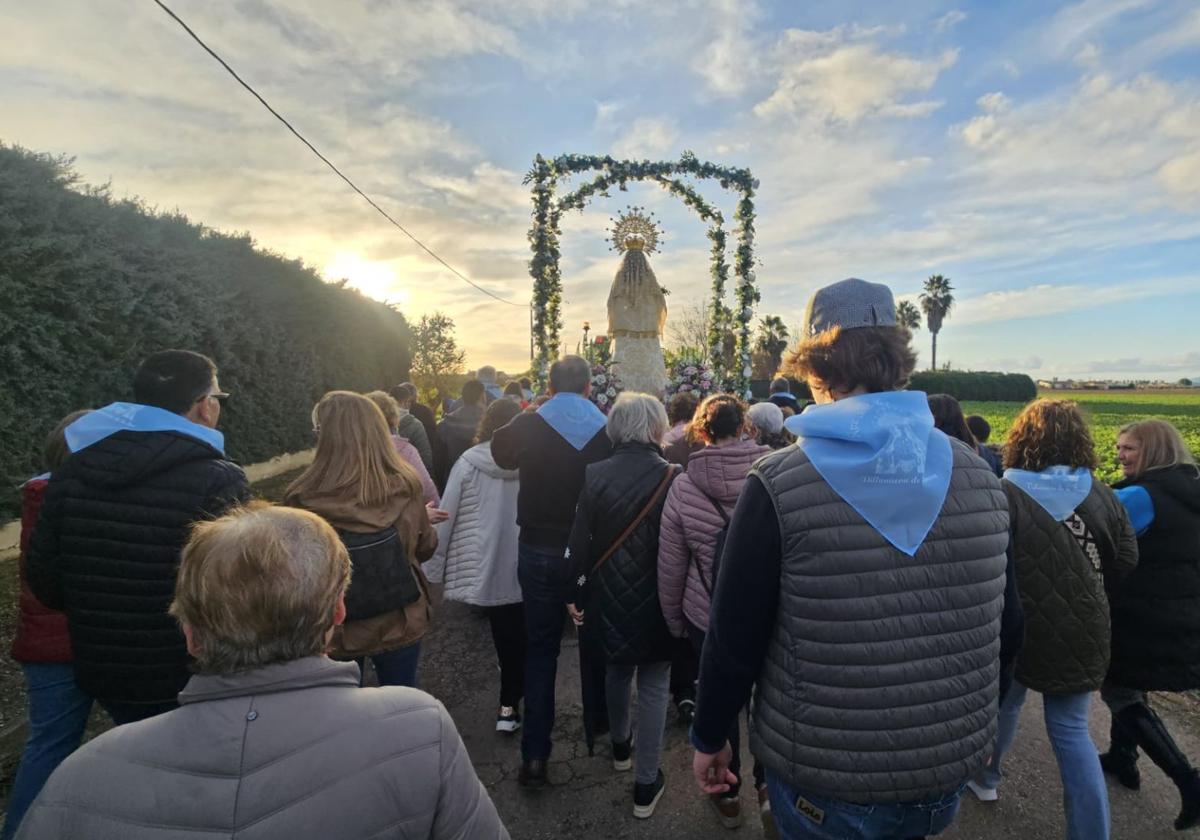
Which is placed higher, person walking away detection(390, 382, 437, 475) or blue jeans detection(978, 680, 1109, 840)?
person walking away detection(390, 382, 437, 475)

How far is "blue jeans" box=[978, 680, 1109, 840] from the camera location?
2453 mm

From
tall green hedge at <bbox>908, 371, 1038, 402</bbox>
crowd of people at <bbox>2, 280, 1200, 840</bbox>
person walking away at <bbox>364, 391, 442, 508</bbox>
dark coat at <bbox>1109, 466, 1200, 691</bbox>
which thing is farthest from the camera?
tall green hedge at <bbox>908, 371, 1038, 402</bbox>

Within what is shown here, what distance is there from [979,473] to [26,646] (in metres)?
3.55

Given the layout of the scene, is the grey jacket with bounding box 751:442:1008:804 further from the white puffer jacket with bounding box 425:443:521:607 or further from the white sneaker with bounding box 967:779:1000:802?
the white puffer jacket with bounding box 425:443:521:607

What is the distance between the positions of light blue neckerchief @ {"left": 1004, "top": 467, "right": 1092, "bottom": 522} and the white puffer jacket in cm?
274

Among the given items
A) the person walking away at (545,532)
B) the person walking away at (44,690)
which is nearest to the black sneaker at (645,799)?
the person walking away at (545,532)

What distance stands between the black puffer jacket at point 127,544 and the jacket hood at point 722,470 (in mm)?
1905

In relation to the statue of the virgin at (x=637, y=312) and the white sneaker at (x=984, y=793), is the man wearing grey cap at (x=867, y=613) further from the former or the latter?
the statue of the virgin at (x=637, y=312)

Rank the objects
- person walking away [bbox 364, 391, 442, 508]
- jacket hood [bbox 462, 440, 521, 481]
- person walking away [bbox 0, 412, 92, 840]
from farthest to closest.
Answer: jacket hood [bbox 462, 440, 521, 481], person walking away [bbox 364, 391, 442, 508], person walking away [bbox 0, 412, 92, 840]

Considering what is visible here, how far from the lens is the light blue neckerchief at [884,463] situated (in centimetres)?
150

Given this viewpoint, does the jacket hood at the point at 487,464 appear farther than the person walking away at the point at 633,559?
Yes

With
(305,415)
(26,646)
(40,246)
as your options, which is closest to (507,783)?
(26,646)

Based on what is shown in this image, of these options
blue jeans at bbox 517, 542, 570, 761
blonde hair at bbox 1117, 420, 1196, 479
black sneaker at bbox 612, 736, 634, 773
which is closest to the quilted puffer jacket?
blonde hair at bbox 1117, 420, 1196, 479

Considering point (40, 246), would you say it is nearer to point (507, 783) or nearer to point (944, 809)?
point (507, 783)
